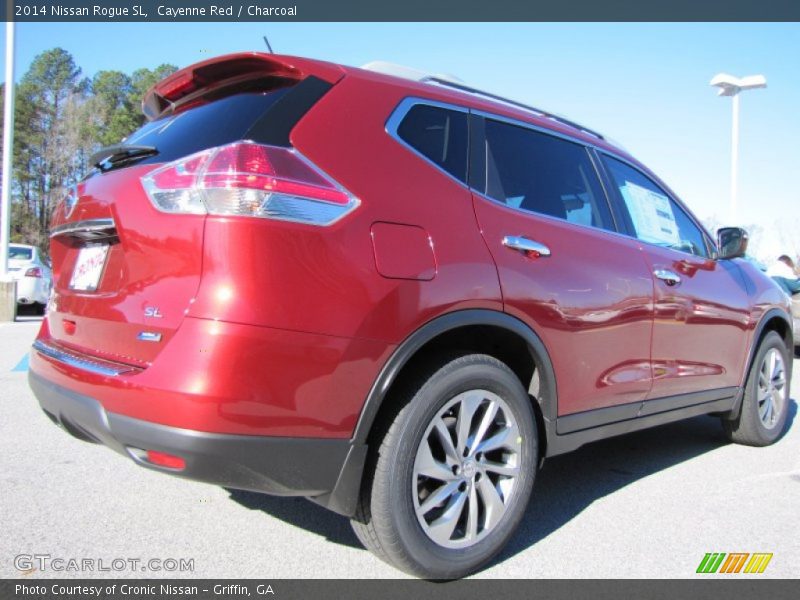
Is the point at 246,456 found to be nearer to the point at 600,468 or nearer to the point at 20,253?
the point at 600,468

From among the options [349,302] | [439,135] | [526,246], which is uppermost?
[439,135]

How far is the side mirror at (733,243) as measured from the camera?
409cm

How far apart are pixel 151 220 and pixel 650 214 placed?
2739 mm

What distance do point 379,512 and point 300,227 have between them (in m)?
0.98

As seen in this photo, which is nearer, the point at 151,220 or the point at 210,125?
the point at 151,220

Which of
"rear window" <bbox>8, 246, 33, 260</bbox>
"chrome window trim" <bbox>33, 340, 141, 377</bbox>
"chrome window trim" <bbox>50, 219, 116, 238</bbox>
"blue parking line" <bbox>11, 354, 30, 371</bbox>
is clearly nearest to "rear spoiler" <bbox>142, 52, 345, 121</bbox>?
"chrome window trim" <bbox>50, 219, 116, 238</bbox>

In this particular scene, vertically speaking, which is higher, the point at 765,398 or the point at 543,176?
the point at 543,176

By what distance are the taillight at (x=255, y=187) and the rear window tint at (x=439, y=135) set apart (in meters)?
0.49

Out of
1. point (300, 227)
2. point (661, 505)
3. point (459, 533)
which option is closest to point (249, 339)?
point (300, 227)

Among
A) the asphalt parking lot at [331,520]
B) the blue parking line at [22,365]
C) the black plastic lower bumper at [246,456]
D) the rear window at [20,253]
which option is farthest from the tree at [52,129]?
the black plastic lower bumper at [246,456]

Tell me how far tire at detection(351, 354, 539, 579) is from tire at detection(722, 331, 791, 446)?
2.51m

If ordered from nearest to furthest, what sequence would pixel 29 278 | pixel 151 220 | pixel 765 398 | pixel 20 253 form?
pixel 151 220
pixel 765 398
pixel 29 278
pixel 20 253

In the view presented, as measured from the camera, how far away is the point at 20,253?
15.1m

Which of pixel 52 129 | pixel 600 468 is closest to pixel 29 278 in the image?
pixel 600 468
